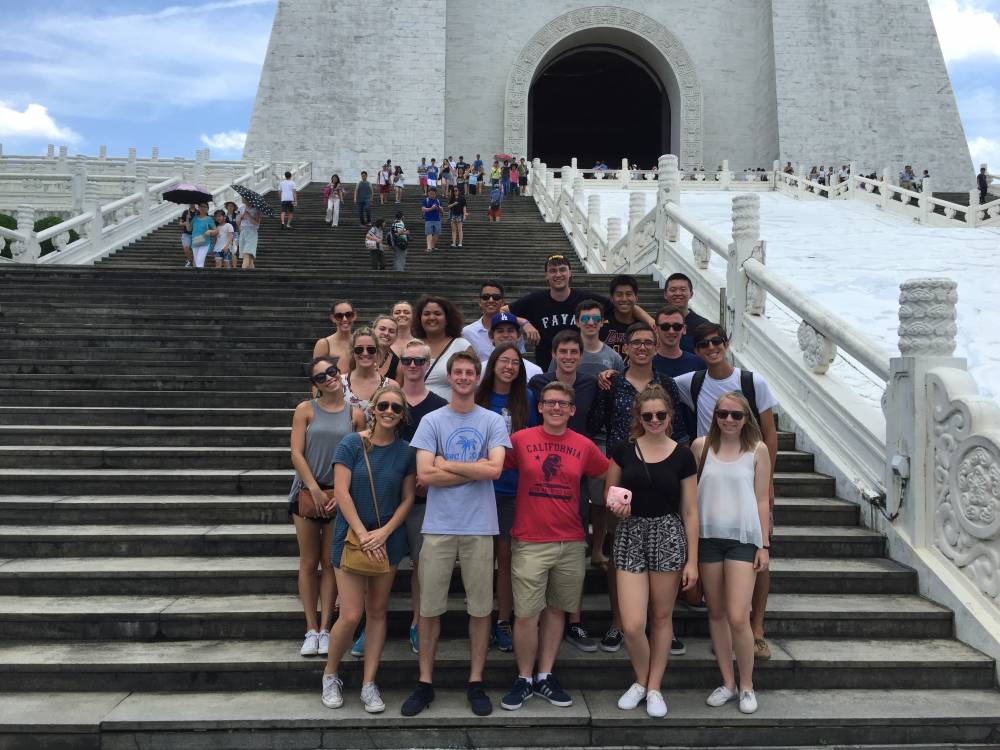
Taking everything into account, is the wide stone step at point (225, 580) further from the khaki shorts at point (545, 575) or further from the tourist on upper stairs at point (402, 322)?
the tourist on upper stairs at point (402, 322)

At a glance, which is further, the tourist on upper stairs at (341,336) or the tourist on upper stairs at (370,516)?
the tourist on upper stairs at (341,336)

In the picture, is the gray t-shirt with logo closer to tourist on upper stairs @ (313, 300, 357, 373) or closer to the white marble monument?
tourist on upper stairs @ (313, 300, 357, 373)

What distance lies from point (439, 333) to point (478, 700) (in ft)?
7.36

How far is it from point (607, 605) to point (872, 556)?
78.1 inches

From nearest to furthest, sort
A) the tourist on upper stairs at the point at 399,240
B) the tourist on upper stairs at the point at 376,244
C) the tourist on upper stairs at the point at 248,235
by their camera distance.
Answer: the tourist on upper stairs at the point at 399,240 → the tourist on upper stairs at the point at 248,235 → the tourist on upper stairs at the point at 376,244

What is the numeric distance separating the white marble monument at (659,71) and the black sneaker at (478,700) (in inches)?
1100

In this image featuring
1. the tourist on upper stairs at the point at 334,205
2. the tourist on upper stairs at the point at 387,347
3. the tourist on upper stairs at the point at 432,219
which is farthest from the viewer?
the tourist on upper stairs at the point at 334,205

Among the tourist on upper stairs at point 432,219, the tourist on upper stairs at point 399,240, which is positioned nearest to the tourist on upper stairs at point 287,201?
the tourist on upper stairs at point 432,219

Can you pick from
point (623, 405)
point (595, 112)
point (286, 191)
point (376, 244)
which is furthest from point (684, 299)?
point (595, 112)

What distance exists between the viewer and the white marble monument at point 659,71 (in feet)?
101

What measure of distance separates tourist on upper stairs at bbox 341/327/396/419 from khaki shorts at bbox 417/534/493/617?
40.3 inches

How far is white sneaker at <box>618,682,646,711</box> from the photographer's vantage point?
163 inches

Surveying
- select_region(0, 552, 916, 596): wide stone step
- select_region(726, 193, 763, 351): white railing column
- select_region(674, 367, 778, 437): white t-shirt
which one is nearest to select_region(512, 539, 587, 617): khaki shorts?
select_region(0, 552, 916, 596): wide stone step

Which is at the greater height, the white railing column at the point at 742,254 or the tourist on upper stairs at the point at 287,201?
the tourist on upper stairs at the point at 287,201
